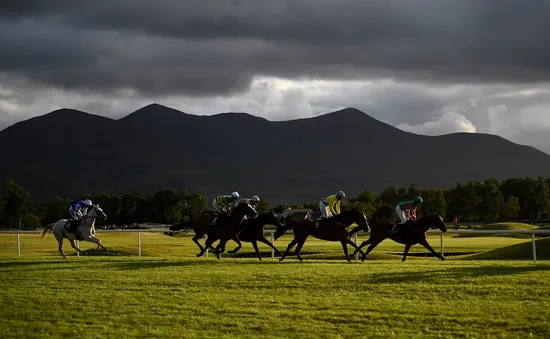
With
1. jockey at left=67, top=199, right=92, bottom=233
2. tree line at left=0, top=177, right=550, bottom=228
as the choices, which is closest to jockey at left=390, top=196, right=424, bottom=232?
jockey at left=67, top=199, right=92, bottom=233

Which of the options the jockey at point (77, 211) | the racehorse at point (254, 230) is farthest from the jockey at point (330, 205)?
the jockey at point (77, 211)

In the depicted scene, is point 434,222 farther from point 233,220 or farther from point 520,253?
point 520,253

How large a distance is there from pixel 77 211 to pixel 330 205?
8.55 meters

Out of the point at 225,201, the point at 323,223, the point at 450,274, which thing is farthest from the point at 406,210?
the point at 225,201

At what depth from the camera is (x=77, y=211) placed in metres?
25.4

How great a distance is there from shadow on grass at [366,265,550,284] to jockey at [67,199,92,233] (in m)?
11.1

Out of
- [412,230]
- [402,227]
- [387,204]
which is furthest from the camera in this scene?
[387,204]

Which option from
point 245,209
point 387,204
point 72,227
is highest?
point 387,204

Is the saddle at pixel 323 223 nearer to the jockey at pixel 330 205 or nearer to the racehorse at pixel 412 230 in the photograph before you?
the jockey at pixel 330 205

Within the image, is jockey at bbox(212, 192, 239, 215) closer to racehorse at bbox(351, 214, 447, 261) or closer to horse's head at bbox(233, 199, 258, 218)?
horse's head at bbox(233, 199, 258, 218)

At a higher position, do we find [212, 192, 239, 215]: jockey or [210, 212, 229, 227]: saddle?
[212, 192, 239, 215]: jockey

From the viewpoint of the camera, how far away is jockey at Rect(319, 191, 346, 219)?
23781 mm

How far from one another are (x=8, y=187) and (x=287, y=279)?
106 m

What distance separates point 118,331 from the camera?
14.2m
